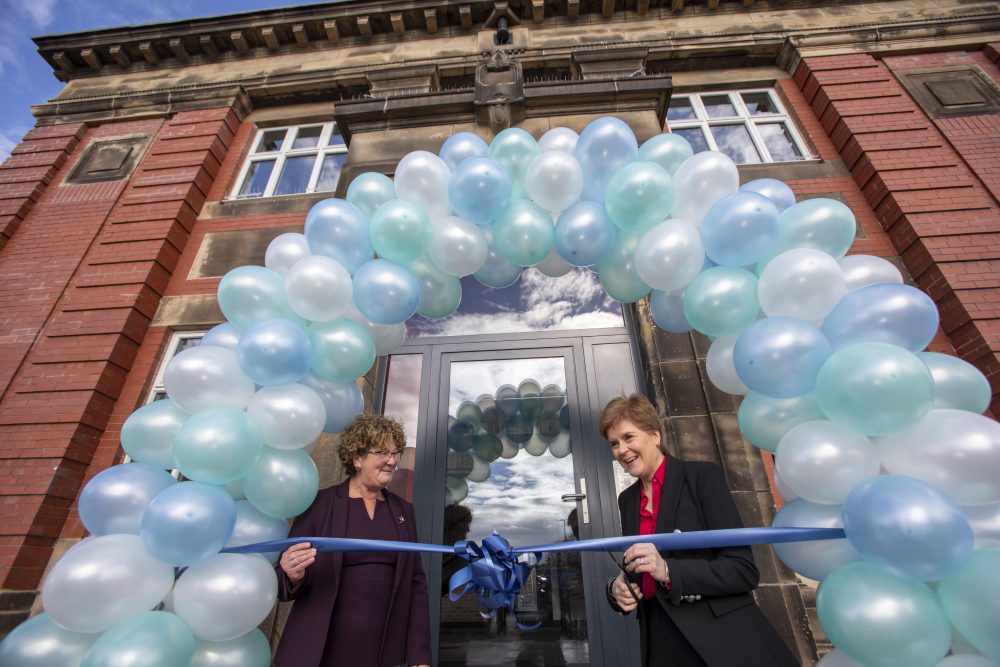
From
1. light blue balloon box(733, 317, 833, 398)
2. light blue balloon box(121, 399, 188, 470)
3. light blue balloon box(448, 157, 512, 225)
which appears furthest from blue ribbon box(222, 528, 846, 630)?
light blue balloon box(448, 157, 512, 225)

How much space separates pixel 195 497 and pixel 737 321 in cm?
268

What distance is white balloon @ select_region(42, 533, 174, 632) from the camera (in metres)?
1.54

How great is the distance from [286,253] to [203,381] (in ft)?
3.17

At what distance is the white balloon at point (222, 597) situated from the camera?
167 cm

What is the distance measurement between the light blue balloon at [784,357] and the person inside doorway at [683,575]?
0.48m

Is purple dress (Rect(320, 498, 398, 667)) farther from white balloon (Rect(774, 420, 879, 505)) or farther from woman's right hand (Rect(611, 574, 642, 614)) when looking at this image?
white balloon (Rect(774, 420, 879, 505))

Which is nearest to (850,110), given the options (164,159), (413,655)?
(413,655)

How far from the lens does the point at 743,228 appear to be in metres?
2.12

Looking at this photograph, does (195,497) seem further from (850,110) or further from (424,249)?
(850,110)

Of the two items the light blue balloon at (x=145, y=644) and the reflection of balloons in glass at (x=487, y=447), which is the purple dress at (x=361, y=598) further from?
the reflection of balloons in glass at (x=487, y=447)

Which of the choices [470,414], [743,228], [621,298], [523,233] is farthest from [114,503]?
[743,228]

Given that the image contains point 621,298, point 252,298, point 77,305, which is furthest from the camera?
point 77,305

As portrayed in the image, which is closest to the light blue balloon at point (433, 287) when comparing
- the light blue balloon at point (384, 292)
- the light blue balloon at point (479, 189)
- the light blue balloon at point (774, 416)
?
the light blue balloon at point (384, 292)

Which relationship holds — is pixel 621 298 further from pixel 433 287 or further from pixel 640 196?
pixel 433 287
